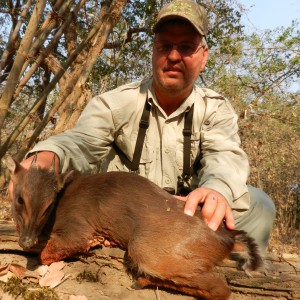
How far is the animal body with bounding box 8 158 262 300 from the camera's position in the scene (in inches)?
119

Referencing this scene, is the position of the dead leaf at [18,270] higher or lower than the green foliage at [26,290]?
higher

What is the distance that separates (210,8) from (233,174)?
10.2m

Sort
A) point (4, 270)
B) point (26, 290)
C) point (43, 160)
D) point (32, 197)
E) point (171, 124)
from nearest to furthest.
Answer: point (26, 290), point (32, 197), point (4, 270), point (43, 160), point (171, 124)

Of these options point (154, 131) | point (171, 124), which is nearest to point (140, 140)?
point (154, 131)

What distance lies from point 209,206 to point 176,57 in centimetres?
187

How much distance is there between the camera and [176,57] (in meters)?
4.25

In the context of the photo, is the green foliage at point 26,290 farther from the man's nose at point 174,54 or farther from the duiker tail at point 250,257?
the man's nose at point 174,54

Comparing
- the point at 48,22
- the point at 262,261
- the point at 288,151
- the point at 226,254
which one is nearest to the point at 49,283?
the point at 226,254

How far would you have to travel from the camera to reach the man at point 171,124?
4.25 m

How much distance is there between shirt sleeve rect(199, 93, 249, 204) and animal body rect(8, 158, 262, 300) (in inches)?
16.5

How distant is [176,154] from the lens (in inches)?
173

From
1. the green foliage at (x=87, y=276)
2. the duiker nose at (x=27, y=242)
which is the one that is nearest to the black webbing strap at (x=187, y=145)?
the green foliage at (x=87, y=276)

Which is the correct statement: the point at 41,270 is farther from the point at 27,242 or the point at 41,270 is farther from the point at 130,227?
the point at 130,227

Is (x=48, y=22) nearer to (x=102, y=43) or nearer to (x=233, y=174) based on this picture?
(x=102, y=43)
